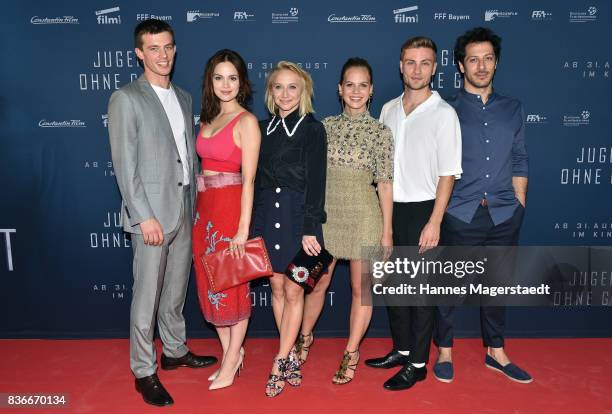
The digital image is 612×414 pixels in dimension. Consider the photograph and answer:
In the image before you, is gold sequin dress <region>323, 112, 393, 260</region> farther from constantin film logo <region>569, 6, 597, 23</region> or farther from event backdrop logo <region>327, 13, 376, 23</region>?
constantin film logo <region>569, 6, 597, 23</region>

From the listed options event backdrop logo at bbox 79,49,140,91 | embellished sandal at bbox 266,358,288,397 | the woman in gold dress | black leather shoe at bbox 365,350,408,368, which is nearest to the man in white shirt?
the woman in gold dress

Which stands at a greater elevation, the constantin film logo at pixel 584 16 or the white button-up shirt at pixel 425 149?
the constantin film logo at pixel 584 16

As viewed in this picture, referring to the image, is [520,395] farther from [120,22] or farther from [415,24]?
[120,22]

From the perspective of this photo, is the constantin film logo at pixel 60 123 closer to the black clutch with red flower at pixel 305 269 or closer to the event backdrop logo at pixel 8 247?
the event backdrop logo at pixel 8 247

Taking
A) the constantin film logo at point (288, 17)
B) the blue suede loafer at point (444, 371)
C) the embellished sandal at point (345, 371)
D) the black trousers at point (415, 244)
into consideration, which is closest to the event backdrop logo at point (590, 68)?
the black trousers at point (415, 244)

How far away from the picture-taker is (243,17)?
3414 millimetres

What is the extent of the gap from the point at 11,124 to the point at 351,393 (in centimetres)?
280

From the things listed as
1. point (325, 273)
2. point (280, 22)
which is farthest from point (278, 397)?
point (280, 22)

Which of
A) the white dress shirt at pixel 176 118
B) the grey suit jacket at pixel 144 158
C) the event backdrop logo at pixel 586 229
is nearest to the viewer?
the grey suit jacket at pixel 144 158

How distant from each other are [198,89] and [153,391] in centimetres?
191

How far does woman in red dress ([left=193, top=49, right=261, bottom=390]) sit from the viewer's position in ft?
8.80

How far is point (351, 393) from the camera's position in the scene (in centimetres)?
289

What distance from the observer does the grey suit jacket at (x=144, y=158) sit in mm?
2668

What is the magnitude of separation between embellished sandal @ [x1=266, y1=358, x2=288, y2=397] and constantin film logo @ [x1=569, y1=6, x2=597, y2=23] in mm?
2851
